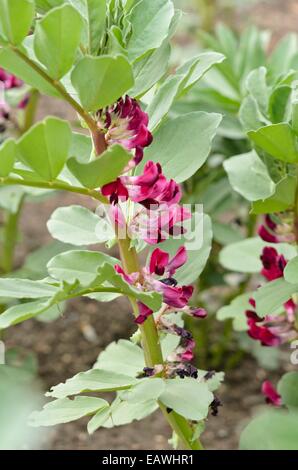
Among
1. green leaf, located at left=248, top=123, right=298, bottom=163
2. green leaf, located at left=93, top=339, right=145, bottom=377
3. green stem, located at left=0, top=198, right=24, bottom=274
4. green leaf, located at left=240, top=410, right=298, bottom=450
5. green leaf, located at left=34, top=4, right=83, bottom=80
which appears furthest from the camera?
green stem, located at left=0, top=198, right=24, bottom=274

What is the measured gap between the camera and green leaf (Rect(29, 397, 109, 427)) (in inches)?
37.0

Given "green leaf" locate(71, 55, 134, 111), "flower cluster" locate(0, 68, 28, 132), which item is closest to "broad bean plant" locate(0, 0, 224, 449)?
"green leaf" locate(71, 55, 134, 111)

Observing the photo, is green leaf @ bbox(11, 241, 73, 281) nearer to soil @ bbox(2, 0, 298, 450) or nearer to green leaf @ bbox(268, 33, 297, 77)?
soil @ bbox(2, 0, 298, 450)

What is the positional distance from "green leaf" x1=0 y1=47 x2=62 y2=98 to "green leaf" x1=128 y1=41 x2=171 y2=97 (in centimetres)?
12

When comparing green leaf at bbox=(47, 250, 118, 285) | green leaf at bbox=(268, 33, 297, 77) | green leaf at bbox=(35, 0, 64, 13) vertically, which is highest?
green leaf at bbox=(35, 0, 64, 13)

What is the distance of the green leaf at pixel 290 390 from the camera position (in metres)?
1.18

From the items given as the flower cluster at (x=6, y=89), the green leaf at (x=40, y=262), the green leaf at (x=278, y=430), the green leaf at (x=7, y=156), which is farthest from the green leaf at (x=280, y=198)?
the green leaf at (x=40, y=262)

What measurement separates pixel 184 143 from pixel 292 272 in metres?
0.19

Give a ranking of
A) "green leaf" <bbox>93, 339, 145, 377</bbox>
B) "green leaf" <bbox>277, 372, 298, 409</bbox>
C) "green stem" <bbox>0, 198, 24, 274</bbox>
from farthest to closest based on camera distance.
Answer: "green stem" <bbox>0, 198, 24, 274</bbox>
"green leaf" <bbox>277, 372, 298, 409</bbox>
"green leaf" <bbox>93, 339, 145, 377</bbox>

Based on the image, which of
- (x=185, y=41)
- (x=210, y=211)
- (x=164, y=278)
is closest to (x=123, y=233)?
(x=164, y=278)

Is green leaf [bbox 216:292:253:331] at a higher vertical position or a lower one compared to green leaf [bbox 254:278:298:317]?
lower

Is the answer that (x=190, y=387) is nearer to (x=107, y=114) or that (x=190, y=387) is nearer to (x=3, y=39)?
(x=107, y=114)

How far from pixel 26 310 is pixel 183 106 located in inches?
34.5

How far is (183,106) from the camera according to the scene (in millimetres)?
1632
